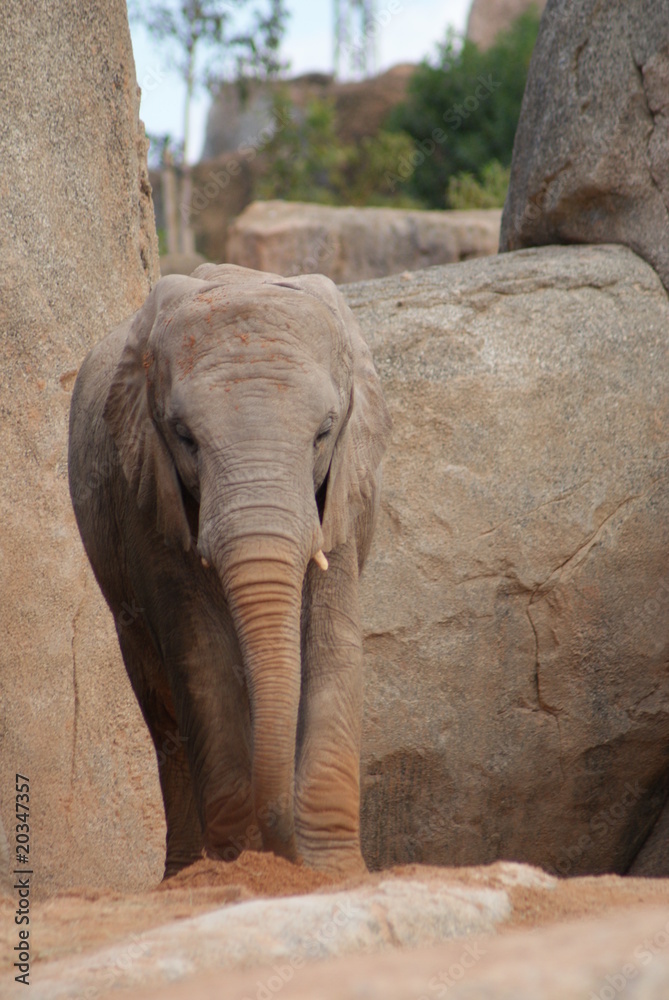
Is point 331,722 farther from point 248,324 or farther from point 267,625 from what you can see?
point 248,324

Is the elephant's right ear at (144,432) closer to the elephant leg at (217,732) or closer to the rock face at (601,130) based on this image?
the elephant leg at (217,732)

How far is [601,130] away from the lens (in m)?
6.20

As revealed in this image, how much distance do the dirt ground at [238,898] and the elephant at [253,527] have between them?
0.12 m

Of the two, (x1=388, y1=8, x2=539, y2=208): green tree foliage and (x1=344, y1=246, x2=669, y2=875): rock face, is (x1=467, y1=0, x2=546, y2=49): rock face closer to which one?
(x1=388, y1=8, x2=539, y2=208): green tree foliage

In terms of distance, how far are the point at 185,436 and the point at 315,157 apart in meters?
13.8

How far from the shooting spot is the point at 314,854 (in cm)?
338

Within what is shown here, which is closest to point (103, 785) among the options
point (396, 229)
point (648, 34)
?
point (648, 34)

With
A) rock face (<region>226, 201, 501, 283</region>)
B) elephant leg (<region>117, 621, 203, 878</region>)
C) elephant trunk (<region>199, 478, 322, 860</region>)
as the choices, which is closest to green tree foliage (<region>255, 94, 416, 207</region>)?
rock face (<region>226, 201, 501, 283</region>)

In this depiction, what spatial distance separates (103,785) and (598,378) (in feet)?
8.91

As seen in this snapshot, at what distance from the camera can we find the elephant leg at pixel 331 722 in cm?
341

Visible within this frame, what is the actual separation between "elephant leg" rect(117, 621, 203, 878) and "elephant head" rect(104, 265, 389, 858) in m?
0.71

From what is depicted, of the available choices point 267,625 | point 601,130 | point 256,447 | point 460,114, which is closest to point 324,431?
point 256,447

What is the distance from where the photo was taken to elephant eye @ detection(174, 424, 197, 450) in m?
3.22

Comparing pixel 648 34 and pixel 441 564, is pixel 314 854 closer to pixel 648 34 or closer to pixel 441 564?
pixel 441 564
